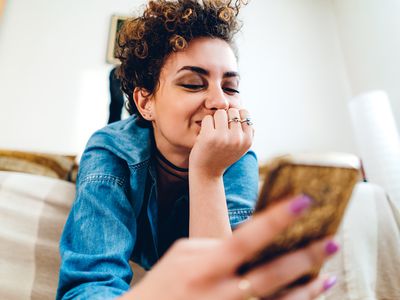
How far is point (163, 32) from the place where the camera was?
0.85m

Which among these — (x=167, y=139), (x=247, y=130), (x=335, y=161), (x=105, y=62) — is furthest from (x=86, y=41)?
(x=335, y=161)

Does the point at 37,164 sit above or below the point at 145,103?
below

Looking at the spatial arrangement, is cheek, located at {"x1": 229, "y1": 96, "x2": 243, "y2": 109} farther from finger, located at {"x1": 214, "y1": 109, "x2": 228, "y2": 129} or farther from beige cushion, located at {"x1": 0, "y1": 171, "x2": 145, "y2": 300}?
beige cushion, located at {"x1": 0, "y1": 171, "x2": 145, "y2": 300}

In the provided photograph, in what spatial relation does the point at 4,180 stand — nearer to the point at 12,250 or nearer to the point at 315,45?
the point at 12,250

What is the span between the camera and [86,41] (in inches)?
81.1

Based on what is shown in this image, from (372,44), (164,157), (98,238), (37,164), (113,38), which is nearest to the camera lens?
(98,238)

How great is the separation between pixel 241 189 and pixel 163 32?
0.51m

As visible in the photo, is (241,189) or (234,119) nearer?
(234,119)

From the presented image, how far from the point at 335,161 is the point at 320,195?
34 mm

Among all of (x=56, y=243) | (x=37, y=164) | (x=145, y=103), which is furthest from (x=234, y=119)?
(x=37, y=164)

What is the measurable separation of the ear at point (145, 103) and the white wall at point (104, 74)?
112 centimetres

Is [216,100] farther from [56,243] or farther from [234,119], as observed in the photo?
[56,243]

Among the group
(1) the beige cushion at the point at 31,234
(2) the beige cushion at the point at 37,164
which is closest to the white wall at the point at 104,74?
(2) the beige cushion at the point at 37,164

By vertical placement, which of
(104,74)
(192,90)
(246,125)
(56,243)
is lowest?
(56,243)
